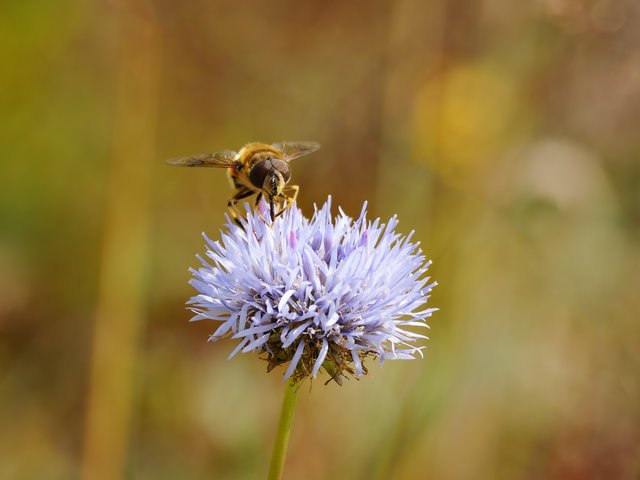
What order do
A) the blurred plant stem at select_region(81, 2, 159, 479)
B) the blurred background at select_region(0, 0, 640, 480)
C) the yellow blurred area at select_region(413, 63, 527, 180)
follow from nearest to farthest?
the blurred plant stem at select_region(81, 2, 159, 479)
the blurred background at select_region(0, 0, 640, 480)
the yellow blurred area at select_region(413, 63, 527, 180)

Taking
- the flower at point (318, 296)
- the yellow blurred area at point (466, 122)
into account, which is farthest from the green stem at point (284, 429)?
the yellow blurred area at point (466, 122)

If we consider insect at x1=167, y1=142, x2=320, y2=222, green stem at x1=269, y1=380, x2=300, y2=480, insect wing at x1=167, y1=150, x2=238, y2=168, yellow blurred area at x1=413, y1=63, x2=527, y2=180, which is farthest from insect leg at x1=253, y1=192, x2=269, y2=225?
yellow blurred area at x1=413, y1=63, x2=527, y2=180

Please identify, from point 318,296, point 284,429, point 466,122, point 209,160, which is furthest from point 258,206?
point 466,122

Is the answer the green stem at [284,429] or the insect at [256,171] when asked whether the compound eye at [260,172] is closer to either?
the insect at [256,171]

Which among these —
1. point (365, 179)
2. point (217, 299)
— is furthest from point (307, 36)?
point (217, 299)

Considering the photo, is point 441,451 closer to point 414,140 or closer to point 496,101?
point 414,140

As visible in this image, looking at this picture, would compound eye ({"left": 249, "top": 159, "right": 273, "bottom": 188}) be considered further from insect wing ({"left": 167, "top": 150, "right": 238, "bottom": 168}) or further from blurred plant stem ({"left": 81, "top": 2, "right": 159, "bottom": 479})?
blurred plant stem ({"left": 81, "top": 2, "right": 159, "bottom": 479})

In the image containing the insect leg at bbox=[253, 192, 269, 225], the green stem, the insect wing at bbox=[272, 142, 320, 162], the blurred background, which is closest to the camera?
the green stem
